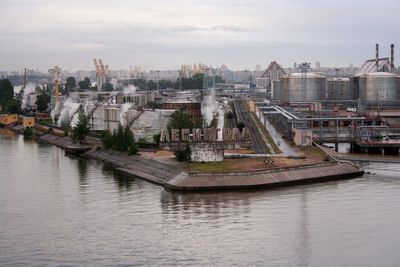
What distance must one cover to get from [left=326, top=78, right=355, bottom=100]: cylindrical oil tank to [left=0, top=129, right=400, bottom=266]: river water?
25.2m

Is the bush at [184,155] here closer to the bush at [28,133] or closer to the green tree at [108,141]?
the green tree at [108,141]

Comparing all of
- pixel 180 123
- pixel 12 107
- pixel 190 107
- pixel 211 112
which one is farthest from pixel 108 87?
pixel 180 123

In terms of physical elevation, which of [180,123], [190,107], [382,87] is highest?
[382,87]

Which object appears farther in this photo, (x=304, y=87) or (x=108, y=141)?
(x=304, y=87)

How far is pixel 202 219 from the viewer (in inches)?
412

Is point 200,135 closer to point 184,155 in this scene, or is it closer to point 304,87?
point 184,155

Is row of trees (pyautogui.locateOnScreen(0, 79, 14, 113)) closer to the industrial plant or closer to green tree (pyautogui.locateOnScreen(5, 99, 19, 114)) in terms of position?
green tree (pyautogui.locateOnScreen(5, 99, 19, 114))

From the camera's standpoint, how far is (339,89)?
131ft

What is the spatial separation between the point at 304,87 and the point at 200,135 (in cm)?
2205

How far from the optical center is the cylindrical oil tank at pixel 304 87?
38.4m

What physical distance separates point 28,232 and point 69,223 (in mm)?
771

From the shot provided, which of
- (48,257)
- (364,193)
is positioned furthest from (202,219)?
(364,193)

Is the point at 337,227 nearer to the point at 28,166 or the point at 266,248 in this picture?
the point at 266,248

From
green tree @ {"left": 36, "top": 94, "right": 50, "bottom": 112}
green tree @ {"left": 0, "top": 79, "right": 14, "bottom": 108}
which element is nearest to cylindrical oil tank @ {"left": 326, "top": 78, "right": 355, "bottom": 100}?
green tree @ {"left": 36, "top": 94, "right": 50, "bottom": 112}
